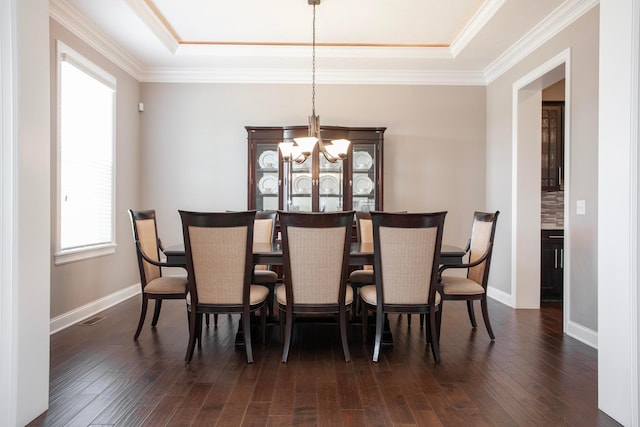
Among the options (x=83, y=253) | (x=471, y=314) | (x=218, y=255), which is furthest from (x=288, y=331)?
(x=83, y=253)

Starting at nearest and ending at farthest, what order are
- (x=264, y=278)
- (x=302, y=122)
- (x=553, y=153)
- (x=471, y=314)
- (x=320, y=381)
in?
1. (x=320, y=381)
2. (x=264, y=278)
3. (x=471, y=314)
4. (x=553, y=153)
5. (x=302, y=122)

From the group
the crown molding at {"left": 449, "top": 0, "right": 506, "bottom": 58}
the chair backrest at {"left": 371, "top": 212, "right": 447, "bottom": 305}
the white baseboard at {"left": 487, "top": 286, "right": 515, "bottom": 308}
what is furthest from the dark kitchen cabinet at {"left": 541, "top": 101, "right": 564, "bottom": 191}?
the chair backrest at {"left": 371, "top": 212, "right": 447, "bottom": 305}

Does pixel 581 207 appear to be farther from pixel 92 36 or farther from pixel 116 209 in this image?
pixel 92 36

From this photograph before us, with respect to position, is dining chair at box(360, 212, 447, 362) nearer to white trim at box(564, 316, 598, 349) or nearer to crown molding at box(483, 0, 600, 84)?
white trim at box(564, 316, 598, 349)

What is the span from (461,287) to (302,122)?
115 inches

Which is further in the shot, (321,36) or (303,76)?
(303,76)

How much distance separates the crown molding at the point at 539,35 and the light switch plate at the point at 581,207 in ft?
4.91

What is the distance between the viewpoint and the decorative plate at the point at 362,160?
16.0 feet

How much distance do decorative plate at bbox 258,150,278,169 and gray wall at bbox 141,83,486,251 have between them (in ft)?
1.16

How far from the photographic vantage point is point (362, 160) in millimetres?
4871

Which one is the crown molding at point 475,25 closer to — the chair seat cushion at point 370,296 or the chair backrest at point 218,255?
the chair seat cushion at point 370,296

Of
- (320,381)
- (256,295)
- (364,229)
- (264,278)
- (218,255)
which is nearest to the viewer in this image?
(320,381)
